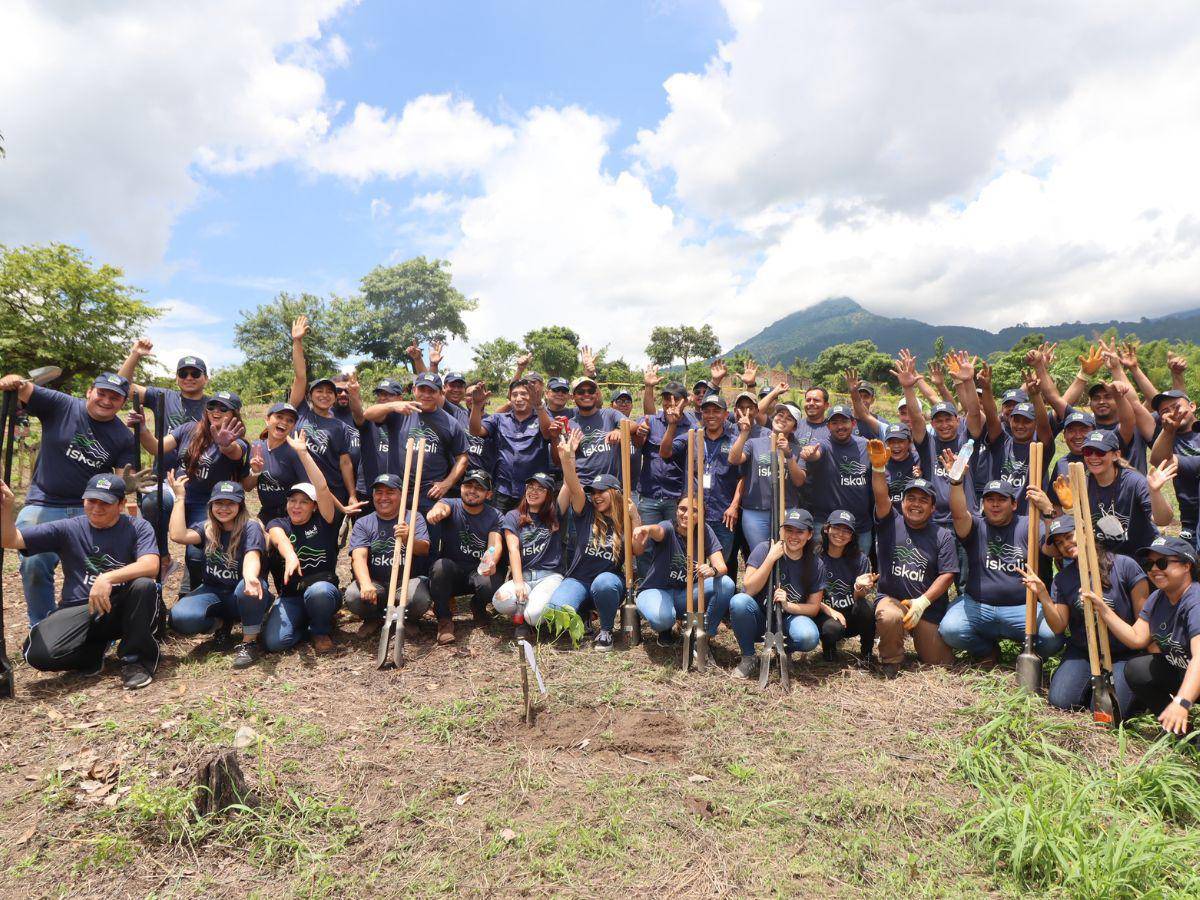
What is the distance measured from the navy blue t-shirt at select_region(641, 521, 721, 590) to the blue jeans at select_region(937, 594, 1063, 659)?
203 centimetres

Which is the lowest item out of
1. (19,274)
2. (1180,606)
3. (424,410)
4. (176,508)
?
(1180,606)

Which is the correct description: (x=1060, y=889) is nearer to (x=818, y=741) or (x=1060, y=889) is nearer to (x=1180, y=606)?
(x=818, y=741)

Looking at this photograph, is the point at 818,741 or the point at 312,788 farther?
the point at 818,741

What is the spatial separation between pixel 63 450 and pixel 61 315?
2291cm

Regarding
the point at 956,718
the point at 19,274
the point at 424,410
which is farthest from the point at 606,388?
the point at 956,718

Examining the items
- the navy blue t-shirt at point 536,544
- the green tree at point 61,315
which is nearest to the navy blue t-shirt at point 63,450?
the navy blue t-shirt at point 536,544

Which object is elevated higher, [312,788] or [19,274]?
[19,274]

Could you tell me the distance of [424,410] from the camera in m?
6.67

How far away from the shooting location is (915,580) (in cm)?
548

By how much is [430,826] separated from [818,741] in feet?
8.51

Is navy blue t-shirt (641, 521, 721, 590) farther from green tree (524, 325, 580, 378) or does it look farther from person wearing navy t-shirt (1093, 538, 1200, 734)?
green tree (524, 325, 580, 378)

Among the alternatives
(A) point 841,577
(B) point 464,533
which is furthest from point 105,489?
(A) point 841,577

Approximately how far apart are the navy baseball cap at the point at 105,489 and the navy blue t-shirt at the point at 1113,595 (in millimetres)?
7410

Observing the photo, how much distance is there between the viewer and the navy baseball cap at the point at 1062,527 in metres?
4.91
